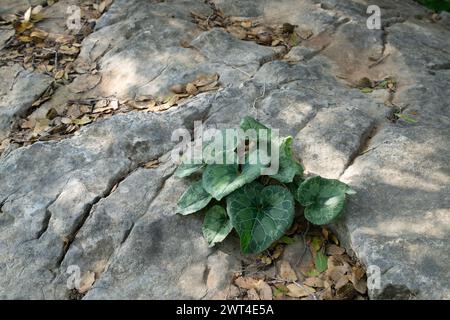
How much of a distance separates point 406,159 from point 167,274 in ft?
Answer: 5.15

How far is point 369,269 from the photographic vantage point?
104 inches

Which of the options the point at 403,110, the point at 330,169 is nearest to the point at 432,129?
the point at 403,110

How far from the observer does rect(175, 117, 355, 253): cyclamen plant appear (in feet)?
9.24

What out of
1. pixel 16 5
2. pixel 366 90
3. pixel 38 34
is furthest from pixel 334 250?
pixel 16 5

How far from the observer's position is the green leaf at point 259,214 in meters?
2.80

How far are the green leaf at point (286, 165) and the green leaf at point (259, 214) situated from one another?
61mm

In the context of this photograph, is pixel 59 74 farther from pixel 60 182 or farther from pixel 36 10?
pixel 60 182

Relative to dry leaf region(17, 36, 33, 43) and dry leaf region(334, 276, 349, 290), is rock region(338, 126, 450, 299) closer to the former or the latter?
dry leaf region(334, 276, 349, 290)

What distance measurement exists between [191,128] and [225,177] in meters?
0.75

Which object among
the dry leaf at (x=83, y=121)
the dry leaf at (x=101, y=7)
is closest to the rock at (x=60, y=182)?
the dry leaf at (x=83, y=121)

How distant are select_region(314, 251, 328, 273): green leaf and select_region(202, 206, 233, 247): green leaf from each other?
48 cm

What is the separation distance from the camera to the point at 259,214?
2.88m

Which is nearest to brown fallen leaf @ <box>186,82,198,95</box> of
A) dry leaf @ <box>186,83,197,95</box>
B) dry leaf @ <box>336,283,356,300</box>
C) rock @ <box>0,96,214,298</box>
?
dry leaf @ <box>186,83,197,95</box>

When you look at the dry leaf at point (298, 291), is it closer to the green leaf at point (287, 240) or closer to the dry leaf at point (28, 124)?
the green leaf at point (287, 240)
